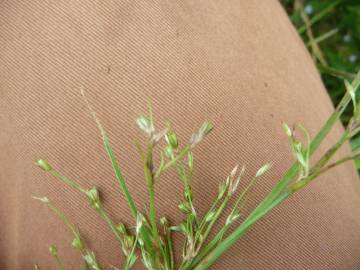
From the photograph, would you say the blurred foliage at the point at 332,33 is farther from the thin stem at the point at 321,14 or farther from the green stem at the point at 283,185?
the green stem at the point at 283,185

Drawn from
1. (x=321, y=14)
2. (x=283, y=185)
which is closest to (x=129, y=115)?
(x=283, y=185)

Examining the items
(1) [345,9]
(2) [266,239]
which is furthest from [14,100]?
(1) [345,9]

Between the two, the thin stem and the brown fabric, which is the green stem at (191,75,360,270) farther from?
the thin stem

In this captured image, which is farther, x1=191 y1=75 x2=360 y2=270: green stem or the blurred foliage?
the blurred foliage

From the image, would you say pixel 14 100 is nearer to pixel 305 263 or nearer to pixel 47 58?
→ pixel 47 58

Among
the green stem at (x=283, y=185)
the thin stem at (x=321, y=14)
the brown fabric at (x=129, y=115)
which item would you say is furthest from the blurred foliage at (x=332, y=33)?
→ the green stem at (x=283, y=185)

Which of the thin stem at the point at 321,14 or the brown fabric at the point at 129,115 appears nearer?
the brown fabric at the point at 129,115

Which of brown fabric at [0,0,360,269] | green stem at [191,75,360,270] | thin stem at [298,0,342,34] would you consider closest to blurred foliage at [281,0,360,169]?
thin stem at [298,0,342,34]
